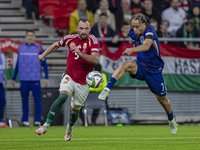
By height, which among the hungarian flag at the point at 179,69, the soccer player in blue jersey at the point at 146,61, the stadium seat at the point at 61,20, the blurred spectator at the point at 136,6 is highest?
the blurred spectator at the point at 136,6

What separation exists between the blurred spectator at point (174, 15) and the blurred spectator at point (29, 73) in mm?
5490

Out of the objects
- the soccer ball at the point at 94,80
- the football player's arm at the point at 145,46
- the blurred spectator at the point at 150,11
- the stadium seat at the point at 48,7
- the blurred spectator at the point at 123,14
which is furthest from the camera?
the stadium seat at the point at 48,7

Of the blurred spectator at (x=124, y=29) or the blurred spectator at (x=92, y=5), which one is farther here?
the blurred spectator at (x=92, y=5)

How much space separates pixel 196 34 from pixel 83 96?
7.96 m

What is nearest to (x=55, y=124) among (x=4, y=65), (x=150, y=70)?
(x=4, y=65)

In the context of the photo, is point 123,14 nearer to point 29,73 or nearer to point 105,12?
point 105,12

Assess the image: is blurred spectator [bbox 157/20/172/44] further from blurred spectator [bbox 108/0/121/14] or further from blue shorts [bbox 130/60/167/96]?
blue shorts [bbox 130/60/167/96]

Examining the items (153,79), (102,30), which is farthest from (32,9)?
(153,79)

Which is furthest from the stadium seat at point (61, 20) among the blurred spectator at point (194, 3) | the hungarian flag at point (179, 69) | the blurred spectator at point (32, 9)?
the blurred spectator at point (194, 3)

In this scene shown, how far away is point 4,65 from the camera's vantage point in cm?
1309

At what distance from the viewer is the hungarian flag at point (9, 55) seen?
13.0 meters

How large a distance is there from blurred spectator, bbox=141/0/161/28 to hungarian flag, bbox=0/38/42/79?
16.7 feet

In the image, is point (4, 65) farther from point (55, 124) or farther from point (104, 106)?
point (104, 106)

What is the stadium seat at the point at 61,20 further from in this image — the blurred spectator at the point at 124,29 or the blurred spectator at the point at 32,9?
the blurred spectator at the point at 124,29
